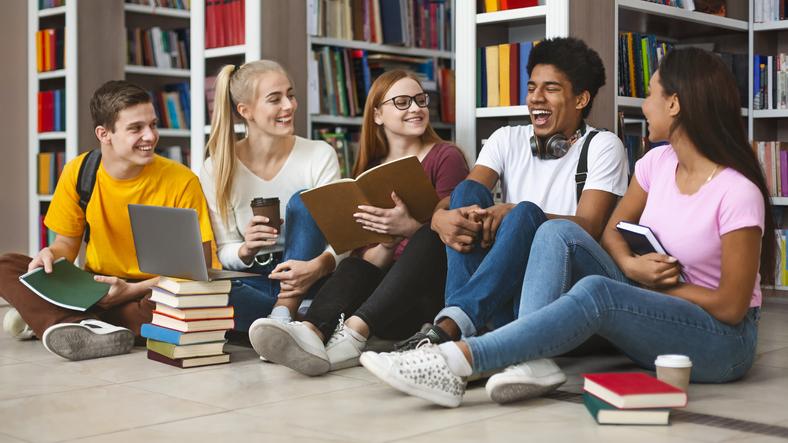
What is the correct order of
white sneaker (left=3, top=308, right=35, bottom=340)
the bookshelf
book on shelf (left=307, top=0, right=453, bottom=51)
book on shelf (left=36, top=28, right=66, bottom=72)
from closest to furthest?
1. white sneaker (left=3, top=308, right=35, bottom=340)
2. the bookshelf
3. book on shelf (left=307, top=0, right=453, bottom=51)
4. book on shelf (left=36, top=28, right=66, bottom=72)

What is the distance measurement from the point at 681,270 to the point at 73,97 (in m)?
3.87

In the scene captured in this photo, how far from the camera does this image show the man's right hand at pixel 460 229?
2676 millimetres

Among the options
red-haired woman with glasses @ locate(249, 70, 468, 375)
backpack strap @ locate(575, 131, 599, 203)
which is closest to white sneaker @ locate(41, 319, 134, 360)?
red-haired woman with glasses @ locate(249, 70, 468, 375)

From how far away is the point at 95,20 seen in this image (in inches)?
213

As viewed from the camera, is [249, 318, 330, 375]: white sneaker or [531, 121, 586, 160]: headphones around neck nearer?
[249, 318, 330, 375]: white sneaker

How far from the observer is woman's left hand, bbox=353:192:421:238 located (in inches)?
116

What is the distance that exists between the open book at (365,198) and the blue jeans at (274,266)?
126 millimetres

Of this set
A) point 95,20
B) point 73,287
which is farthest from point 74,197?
point 95,20

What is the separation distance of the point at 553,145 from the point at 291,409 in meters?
1.20

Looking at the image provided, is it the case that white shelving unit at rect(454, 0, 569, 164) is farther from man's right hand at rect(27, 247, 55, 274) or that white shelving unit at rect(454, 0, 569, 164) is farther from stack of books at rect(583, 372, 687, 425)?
stack of books at rect(583, 372, 687, 425)

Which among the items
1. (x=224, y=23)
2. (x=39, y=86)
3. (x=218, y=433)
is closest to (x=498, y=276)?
(x=218, y=433)

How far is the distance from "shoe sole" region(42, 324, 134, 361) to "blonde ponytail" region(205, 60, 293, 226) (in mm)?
509

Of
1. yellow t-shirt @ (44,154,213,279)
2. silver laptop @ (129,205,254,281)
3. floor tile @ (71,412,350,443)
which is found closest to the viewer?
floor tile @ (71,412,350,443)

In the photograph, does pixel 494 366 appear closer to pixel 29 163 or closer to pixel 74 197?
pixel 74 197
